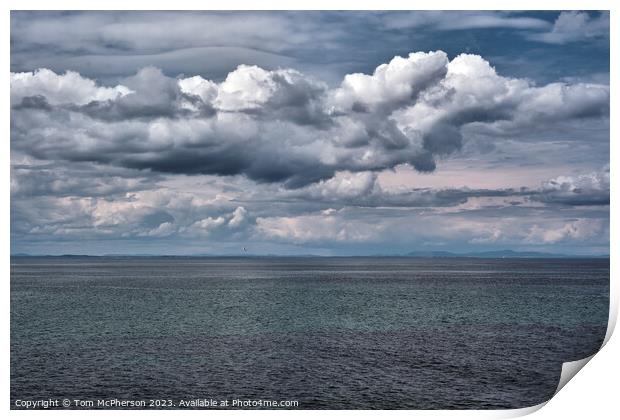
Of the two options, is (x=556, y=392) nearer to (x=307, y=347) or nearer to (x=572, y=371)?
(x=572, y=371)

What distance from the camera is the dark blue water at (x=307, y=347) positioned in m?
30.7

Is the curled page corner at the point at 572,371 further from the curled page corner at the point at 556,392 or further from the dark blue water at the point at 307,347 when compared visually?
the dark blue water at the point at 307,347

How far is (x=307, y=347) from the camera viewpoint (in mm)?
42625

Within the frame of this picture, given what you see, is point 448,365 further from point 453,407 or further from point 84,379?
point 84,379

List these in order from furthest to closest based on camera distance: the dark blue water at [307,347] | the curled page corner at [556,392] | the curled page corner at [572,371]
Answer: the dark blue water at [307,347] < the curled page corner at [572,371] < the curled page corner at [556,392]

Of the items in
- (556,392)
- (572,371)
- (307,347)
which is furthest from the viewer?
(307,347)

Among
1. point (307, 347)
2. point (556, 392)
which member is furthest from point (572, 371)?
point (307, 347)

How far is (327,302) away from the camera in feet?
223

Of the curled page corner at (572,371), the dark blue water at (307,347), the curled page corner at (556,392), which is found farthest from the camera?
the dark blue water at (307,347)

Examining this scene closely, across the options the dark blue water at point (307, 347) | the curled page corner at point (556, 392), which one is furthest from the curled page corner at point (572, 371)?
the dark blue water at point (307, 347)

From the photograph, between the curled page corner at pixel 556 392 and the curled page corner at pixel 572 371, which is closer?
the curled page corner at pixel 556 392

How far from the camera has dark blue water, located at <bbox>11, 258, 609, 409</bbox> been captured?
30.7 metres
